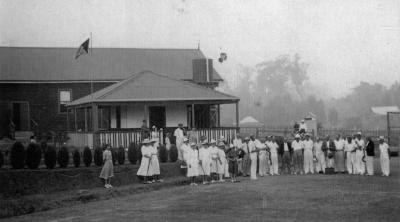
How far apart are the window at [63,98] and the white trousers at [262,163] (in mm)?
17748

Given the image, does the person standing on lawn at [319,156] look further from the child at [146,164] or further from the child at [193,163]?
the child at [146,164]

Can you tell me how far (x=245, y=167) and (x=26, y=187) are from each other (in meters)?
9.11

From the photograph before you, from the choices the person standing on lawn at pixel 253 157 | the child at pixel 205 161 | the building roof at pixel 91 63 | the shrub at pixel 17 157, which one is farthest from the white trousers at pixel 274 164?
the building roof at pixel 91 63

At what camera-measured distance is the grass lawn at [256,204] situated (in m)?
12.5

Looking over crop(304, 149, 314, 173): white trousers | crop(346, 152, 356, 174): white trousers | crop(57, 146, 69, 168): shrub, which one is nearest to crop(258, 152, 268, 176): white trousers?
crop(304, 149, 314, 173): white trousers

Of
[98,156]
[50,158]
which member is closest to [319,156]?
[98,156]

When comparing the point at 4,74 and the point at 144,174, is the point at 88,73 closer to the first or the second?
the point at 4,74

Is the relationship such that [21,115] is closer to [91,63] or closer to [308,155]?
[91,63]

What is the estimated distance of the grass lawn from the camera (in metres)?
12.5

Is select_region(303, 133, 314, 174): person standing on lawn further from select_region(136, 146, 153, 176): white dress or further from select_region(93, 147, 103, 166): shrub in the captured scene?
select_region(93, 147, 103, 166): shrub

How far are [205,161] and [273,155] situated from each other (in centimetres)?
392

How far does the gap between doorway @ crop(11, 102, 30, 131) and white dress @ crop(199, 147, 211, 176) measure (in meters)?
18.1

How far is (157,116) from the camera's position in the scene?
1206 inches

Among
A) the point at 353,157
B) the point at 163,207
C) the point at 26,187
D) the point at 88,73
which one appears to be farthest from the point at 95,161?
the point at 88,73
